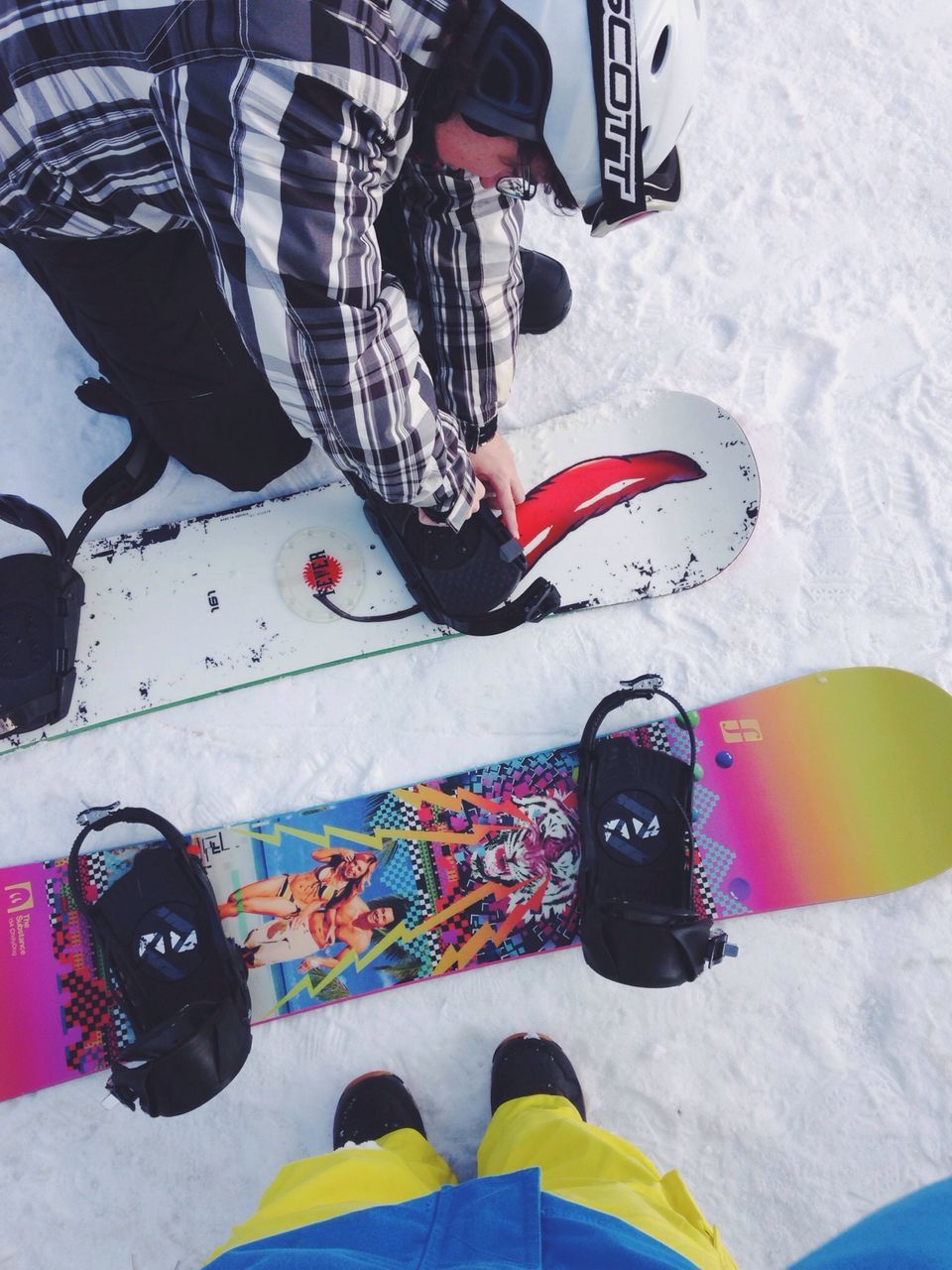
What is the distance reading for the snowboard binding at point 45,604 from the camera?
5.67 ft

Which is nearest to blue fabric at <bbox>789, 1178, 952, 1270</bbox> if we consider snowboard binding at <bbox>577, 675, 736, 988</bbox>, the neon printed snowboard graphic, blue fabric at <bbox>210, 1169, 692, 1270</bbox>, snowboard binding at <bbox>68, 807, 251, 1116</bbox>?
blue fabric at <bbox>210, 1169, 692, 1270</bbox>

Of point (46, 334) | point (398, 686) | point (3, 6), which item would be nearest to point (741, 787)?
point (398, 686)

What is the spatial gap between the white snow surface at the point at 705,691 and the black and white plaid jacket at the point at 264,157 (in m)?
0.79

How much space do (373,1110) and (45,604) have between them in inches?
49.4

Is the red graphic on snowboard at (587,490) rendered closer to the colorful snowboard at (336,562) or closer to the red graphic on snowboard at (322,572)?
the colorful snowboard at (336,562)

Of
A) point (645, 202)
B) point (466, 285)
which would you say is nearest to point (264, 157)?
point (645, 202)

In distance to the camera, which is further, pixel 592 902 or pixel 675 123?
pixel 592 902

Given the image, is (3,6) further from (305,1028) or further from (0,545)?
(305,1028)

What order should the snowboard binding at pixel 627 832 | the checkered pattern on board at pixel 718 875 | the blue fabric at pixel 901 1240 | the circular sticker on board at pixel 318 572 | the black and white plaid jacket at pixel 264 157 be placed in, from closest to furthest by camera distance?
the black and white plaid jacket at pixel 264 157 → the blue fabric at pixel 901 1240 → the snowboard binding at pixel 627 832 → the checkered pattern on board at pixel 718 875 → the circular sticker on board at pixel 318 572

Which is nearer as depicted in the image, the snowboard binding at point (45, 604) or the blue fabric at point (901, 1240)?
the blue fabric at point (901, 1240)

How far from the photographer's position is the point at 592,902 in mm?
1615

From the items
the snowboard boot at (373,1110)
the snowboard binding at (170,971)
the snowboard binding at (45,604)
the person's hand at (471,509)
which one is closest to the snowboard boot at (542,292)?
the person's hand at (471,509)

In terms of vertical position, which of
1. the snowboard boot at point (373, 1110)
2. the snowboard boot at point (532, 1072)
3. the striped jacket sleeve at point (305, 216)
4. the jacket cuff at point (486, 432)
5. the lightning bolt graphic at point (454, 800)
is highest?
the striped jacket sleeve at point (305, 216)

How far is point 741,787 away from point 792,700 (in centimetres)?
22
